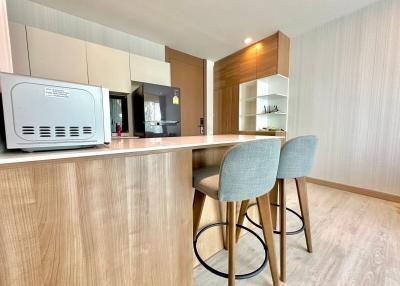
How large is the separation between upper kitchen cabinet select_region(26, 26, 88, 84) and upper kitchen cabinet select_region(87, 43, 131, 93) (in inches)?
3.2

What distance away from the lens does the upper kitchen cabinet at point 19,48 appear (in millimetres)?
1823

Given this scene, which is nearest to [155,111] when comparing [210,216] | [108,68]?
[108,68]

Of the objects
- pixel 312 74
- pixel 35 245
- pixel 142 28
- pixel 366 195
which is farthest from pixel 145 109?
pixel 366 195

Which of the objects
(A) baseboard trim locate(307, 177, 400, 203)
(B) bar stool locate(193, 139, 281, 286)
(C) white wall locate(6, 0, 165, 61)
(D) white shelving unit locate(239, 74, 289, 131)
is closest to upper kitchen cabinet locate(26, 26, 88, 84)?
Answer: (C) white wall locate(6, 0, 165, 61)

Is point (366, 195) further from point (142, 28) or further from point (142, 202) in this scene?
point (142, 28)

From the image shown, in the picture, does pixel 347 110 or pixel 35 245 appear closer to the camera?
pixel 35 245

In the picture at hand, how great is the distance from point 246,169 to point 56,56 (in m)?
2.49

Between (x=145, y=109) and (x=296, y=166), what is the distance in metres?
2.10

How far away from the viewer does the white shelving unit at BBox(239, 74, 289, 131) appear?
3240mm

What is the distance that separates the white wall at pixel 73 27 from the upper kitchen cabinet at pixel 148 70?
50cm

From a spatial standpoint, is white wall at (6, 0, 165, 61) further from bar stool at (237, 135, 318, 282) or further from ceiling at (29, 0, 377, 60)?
bar stool at (237, 135, 318, 282)

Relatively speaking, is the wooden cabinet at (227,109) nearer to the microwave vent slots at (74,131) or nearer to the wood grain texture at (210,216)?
the wood grain texture at (210,216)

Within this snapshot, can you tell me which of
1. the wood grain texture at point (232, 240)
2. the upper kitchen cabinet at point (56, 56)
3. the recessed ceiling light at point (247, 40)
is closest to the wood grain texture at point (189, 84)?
the recessed ceiling light at point (247, 40)

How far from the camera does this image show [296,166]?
1.27 metres
